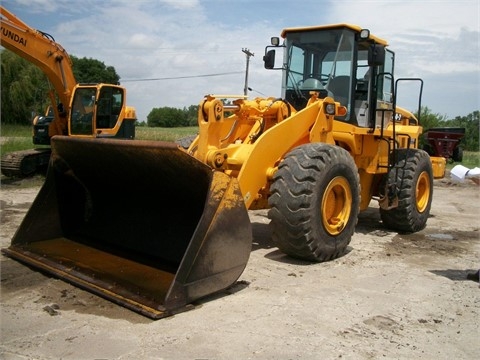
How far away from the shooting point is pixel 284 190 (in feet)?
16.4

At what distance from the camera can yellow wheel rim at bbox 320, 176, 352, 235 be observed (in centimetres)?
544

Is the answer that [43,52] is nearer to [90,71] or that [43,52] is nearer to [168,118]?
[90,71]

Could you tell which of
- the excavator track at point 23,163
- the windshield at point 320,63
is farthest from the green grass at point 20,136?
the windshield at point 320,63

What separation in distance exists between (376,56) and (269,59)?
1423mm

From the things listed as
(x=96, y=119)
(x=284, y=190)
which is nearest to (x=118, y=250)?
(x=284, y=190)

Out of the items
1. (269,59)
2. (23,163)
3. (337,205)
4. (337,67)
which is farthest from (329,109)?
(23,163)

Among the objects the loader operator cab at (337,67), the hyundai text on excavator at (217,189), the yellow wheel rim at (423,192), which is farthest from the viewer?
the yellow wheel rim at (423,192)

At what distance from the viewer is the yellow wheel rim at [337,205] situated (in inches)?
214

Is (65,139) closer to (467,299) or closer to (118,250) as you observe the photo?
(118,250)

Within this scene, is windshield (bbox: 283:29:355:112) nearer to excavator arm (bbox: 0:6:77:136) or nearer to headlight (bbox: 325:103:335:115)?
headlight (bbox: 325:103:335:115)

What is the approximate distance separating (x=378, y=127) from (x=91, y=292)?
4729 millimetres

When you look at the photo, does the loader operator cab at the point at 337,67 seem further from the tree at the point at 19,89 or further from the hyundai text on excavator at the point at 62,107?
the tree at the point at 19,89

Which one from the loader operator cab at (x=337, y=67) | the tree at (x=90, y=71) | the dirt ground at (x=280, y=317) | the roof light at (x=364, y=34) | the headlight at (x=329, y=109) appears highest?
the tree at (x=90, y=71)

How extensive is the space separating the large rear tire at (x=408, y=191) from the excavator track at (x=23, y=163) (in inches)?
336
